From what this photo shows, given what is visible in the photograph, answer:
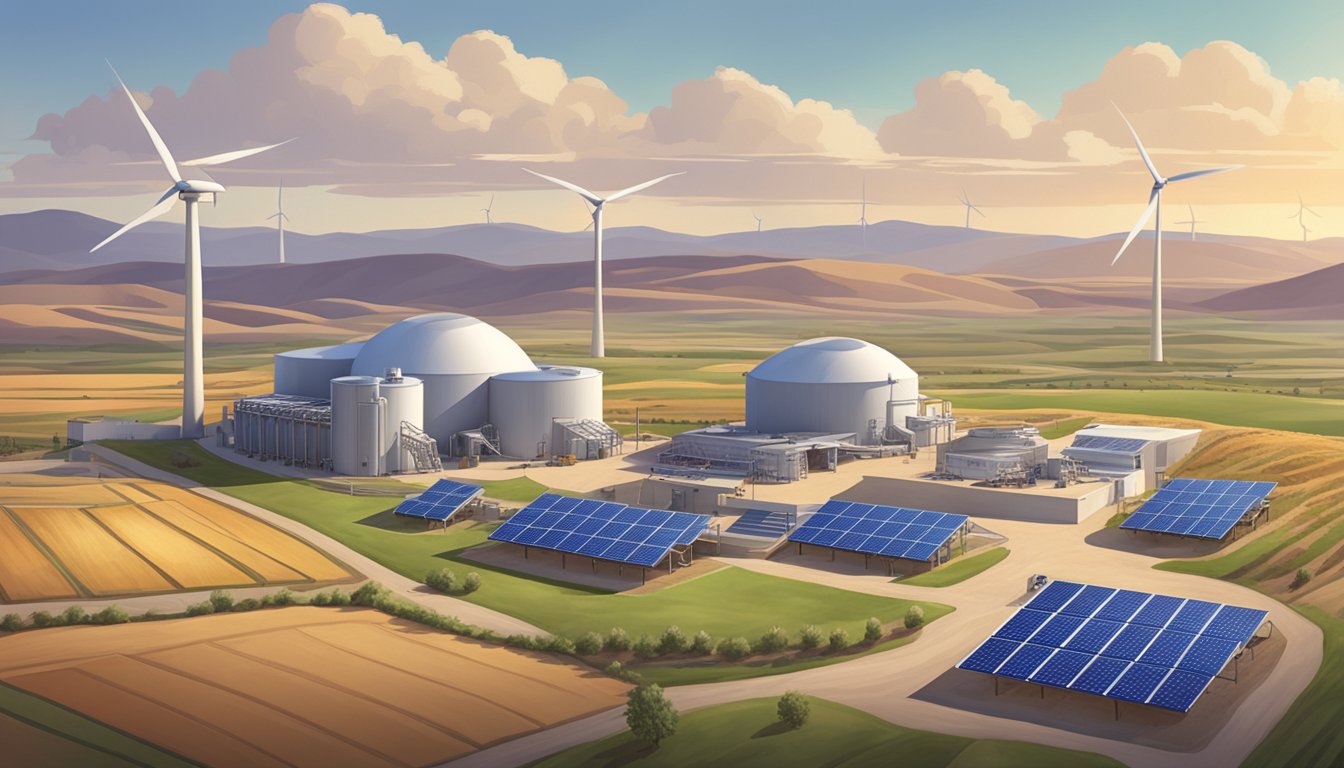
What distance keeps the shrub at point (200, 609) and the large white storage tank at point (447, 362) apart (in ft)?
130

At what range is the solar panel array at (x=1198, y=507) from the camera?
66.9 meters

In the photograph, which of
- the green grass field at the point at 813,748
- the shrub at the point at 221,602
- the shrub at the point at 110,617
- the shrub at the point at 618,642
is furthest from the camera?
the shrub at the point at 221,602

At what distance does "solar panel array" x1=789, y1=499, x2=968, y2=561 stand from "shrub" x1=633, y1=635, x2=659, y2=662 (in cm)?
Result: 1638

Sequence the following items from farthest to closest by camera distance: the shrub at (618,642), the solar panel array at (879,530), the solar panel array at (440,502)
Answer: the solar panel array at (440,502) → the solar panel array at (879,530) → the shrub at (618,642)

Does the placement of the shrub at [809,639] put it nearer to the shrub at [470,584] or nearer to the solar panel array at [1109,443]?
the shrub at [470,584]

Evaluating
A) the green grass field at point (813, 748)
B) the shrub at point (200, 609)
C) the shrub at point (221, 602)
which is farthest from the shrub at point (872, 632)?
the shrub at point (200, 609)

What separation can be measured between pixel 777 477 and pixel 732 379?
69.3 m

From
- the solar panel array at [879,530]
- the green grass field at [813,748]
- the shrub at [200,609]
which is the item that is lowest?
the green grass field at [813,748]

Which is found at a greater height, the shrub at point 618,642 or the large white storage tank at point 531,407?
the large white storage tank at point 531,407

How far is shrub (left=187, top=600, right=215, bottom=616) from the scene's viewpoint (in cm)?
5512

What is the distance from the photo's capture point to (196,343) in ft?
334

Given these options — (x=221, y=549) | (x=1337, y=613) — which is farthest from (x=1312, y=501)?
(x=221, y=549)

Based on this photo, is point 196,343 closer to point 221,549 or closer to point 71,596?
point 221,549

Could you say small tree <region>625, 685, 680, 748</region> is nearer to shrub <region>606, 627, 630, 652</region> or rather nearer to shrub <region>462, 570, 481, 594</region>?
shrub <region>606, 627, 630, 652</region>
